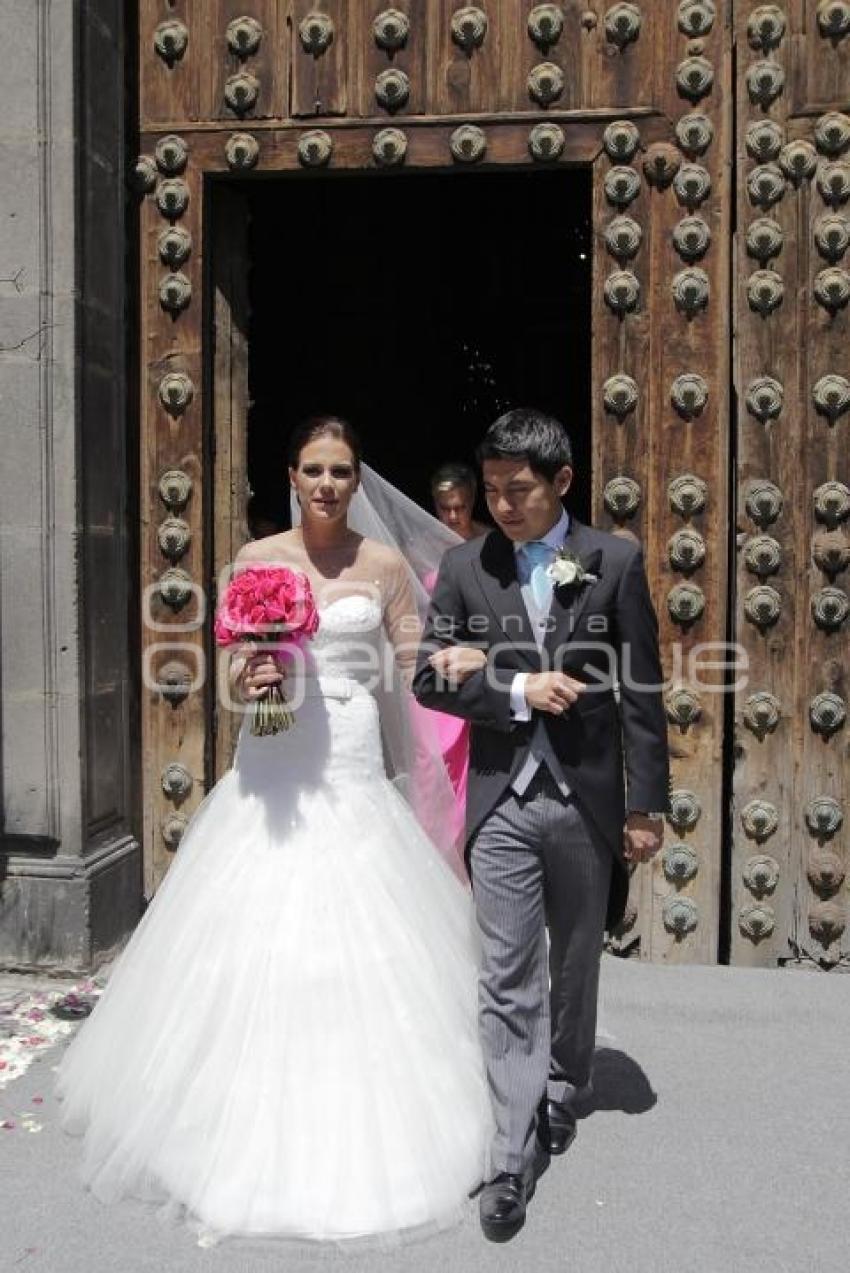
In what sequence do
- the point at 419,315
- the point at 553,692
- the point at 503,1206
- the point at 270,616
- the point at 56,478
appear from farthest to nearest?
the point at 419,315
the point at 56,478
the point at 270,616
the point at 553,692
the point at 503,1206

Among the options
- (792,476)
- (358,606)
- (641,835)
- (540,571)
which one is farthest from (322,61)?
(641,835)

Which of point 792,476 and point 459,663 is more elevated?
point 792,476

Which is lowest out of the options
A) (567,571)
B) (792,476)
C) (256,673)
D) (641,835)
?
(641,835)

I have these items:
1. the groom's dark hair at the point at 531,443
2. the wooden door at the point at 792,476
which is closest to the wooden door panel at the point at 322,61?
the wooden door at the point at 792,476

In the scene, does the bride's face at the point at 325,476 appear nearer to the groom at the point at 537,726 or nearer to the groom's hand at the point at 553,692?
the groom at the point at 537,726

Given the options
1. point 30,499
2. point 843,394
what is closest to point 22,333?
point 30,499

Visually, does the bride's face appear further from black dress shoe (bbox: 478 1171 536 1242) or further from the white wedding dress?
black dress shoe (bbox: 478 1171 536 1242)

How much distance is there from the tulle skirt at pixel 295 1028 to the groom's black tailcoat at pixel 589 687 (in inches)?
13.3

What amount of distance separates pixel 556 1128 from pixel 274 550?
172cm

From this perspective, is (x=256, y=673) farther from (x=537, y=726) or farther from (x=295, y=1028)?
(x=295, y=1028)

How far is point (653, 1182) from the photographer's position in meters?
3.32

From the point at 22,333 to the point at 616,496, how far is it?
2272 mm

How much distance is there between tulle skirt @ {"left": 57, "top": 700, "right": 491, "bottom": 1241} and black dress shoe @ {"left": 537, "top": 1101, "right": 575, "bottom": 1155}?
9.8 inches

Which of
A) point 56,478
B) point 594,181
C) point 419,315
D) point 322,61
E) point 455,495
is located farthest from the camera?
point 419,315
